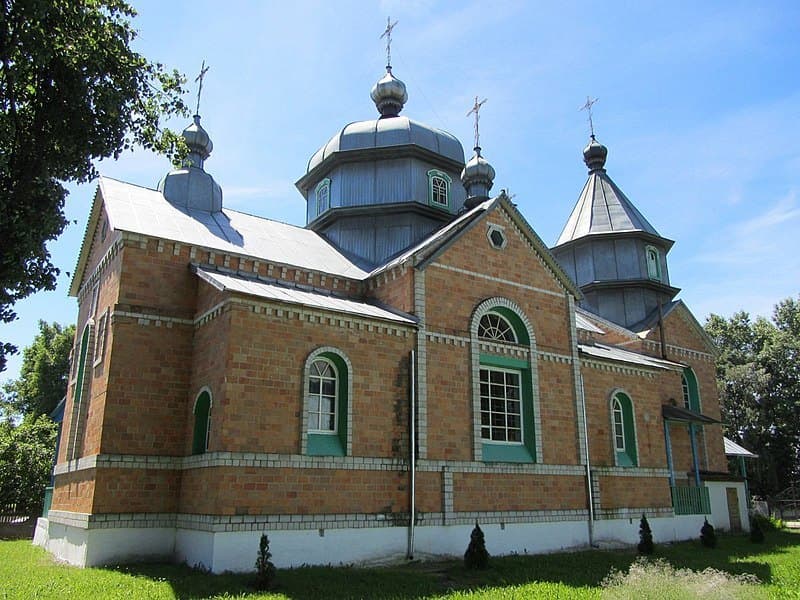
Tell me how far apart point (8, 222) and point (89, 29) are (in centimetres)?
303

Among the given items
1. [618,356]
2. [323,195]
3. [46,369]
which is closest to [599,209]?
[618,356]

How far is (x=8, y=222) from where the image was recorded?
8.84m

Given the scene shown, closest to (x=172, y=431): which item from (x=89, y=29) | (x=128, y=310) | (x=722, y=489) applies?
(x=128, y=310)

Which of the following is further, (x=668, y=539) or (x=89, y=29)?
(x=668, y=539)

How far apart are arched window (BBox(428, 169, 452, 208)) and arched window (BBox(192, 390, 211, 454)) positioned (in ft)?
32.3

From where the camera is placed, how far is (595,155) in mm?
27297

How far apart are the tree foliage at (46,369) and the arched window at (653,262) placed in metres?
27.3

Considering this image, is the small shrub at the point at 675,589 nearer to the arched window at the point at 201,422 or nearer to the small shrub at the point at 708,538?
the arched window at the point at 201,422

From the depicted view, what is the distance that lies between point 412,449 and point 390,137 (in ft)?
34.9

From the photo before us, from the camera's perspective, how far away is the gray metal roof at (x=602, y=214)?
24734 mm

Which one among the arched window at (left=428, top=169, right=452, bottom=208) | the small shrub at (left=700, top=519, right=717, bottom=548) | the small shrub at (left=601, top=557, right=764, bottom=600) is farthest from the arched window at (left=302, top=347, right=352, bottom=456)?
the small shrub at (left=700, top=519, right=717, bottom=548)

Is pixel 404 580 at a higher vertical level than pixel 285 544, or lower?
lower

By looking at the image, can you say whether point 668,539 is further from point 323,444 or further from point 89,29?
point 89,29

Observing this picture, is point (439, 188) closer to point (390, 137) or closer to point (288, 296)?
point (390, 137)
